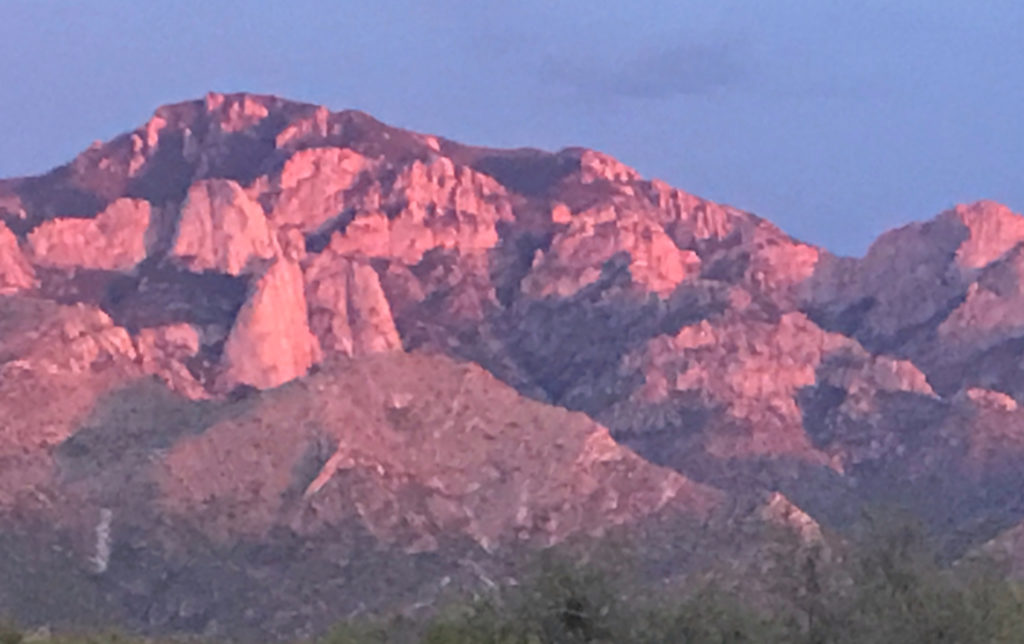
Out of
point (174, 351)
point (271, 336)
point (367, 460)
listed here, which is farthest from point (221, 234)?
point (367, 460)

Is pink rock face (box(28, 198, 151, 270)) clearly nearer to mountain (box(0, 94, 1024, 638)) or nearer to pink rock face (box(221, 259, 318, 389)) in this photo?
mountain (box(0, 94, 1024, 638))

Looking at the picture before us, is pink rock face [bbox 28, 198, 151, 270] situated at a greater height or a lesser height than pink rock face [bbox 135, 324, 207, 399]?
greater

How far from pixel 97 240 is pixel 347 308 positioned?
1111 inches

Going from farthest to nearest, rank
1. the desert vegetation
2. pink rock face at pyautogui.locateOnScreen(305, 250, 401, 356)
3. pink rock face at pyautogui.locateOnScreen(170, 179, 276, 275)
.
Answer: pink rock face at pyautogui.locateOnScreen(170, 179, 276, 275) → pink rock face at pyautogui.locateOnScreen(305, 250, 401, 356) → the desert vegetation

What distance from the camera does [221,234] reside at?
194 meters

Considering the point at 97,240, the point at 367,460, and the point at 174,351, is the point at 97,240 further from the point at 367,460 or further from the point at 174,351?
the point at 367,460

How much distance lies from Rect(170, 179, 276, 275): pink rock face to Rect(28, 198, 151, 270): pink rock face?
473cm

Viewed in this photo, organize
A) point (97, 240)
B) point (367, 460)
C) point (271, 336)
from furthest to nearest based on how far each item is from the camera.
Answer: point (97, 240) → point (271, 336) → point (367, 460)

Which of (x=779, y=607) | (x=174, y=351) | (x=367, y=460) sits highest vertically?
(x=174, y=351)

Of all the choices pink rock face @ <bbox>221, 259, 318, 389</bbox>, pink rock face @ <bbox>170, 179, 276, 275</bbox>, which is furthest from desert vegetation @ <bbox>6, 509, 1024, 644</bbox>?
pink rock face @ <bbox>170, 179, 276, 275</bbox>

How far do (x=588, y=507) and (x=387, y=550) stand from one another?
11798 millimetres

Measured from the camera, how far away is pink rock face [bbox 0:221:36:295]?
173500 mm

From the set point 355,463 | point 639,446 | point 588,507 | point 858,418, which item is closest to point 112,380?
point 355,463

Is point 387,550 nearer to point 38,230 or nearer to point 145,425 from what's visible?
point 145,425
